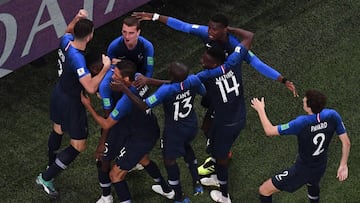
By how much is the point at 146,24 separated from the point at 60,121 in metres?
3.85

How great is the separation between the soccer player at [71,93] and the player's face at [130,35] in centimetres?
39

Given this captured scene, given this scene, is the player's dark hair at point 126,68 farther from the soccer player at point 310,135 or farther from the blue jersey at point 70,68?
the soccer player at point 310,135

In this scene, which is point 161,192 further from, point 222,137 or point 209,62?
point 209,62

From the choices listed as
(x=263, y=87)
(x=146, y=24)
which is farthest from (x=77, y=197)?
(x=146, y=24)

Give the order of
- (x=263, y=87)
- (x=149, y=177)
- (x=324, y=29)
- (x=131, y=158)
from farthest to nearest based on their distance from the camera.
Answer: (x=324, y=29) → (x=263, y=87) → (x=149, y=177) → (x=131, y=158)

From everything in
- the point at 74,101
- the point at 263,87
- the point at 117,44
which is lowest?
the point at 263,87

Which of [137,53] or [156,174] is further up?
[137,53]

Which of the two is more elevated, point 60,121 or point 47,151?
point 60,121

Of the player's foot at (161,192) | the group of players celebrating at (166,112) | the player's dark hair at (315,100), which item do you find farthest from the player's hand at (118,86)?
the player's dark hair at (315,100)

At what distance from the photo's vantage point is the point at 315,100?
6715 mm

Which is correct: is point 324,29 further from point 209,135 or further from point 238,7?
point 209,135

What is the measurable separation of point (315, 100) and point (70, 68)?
8.51 ft

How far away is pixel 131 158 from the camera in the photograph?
7.40 m

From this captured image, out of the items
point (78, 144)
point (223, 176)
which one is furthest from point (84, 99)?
point (223, 176)
